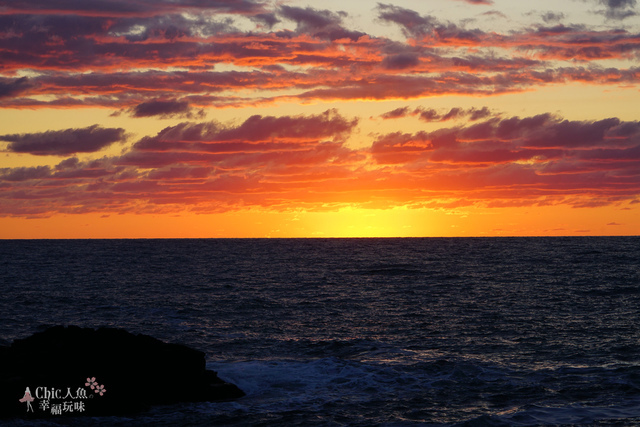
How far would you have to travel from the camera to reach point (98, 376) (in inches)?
862

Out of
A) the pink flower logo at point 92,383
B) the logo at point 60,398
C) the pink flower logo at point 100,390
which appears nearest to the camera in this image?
the logo at point 60,398

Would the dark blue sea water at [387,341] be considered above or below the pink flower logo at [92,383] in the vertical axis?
below

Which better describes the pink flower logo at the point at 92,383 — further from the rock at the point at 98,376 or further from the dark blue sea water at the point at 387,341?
the dark blue sea water at the point at 387,341

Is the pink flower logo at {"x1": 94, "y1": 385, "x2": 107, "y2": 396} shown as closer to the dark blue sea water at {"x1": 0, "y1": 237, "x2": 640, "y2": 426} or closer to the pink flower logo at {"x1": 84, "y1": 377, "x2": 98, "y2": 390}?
the pink flower logo at {"x1": 84, "y1": 377, "x2": 98, "y2": 390}

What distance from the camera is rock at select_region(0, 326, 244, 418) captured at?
2088cm

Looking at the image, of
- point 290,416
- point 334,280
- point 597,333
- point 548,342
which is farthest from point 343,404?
point 334,280

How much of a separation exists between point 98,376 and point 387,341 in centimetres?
1693

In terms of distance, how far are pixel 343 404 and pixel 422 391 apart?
350 centimetres

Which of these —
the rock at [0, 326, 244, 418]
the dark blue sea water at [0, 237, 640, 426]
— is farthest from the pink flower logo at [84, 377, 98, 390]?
the dark blue sea water at [0, 237, 640, 426]

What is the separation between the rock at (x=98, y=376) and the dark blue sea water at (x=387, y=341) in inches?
32.2

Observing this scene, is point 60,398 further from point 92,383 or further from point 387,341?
point 387,341

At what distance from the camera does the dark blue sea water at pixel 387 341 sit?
70.4 feet

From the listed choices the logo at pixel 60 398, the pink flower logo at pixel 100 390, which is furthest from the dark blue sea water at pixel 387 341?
the pink flower logo at pixel 100 390

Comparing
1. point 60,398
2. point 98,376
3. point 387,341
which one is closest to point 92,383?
point 98,376
